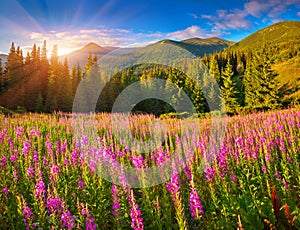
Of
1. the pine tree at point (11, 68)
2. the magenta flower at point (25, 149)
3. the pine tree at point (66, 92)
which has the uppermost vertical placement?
the pine tree at point (11, 68)

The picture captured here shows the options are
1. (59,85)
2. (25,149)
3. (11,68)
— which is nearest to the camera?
(25,149)

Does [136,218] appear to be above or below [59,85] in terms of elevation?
below

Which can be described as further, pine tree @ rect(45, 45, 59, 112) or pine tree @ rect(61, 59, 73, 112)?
pine tree @ rect(61, 59, 73, 112)

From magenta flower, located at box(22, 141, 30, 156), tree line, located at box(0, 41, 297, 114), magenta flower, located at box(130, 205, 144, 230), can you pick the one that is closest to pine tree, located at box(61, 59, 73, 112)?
tree line, located at box(0, 41, 297, 114)

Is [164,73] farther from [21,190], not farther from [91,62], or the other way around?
[21,190]

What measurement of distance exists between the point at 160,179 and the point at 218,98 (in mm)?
60820

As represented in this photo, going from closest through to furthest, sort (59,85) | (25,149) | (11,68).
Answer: (25,149) < (11,68) < (59,85)

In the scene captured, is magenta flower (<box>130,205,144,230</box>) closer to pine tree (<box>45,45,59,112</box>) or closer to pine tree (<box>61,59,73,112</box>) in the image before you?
pine tree (<box>45,45,59,112</box>)

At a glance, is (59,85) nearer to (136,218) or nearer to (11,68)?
(11,68)

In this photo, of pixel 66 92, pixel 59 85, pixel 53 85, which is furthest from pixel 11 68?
pixel 66 92

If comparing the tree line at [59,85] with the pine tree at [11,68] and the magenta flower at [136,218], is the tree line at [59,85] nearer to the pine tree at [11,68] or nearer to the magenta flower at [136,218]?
the pine tree at [11,68]

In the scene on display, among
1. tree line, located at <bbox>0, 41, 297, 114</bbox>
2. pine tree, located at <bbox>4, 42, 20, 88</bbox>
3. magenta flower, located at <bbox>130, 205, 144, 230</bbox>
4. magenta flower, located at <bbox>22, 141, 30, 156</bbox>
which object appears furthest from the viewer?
pine tree, located at <bbox>4, 42, 20, 88</bbox>

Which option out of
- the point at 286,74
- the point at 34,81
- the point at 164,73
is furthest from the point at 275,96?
the point at 164,73

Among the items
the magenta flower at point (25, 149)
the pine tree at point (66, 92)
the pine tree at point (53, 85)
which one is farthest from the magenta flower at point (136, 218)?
the pine tree at point (66, 92)
